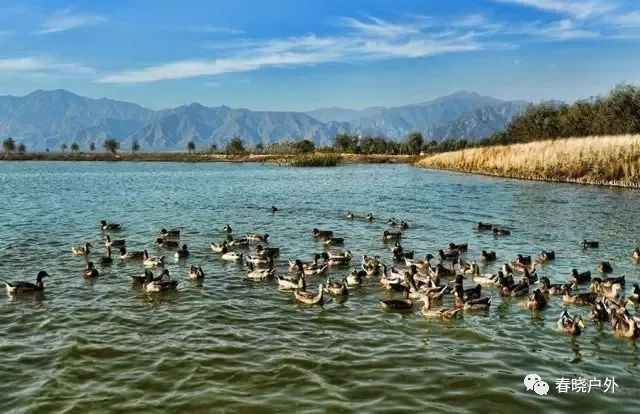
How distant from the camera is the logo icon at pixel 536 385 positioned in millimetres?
13023

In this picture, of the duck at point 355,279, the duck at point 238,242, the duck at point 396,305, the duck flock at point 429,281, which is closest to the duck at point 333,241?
the duck flock at point 429,281

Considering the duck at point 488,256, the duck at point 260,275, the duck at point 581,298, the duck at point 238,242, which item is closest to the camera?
the duck at point 581,298

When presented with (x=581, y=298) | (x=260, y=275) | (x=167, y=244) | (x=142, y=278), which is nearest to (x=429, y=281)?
(x=581, y=298)

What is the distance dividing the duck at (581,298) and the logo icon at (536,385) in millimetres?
7102

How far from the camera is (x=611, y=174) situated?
59969mm

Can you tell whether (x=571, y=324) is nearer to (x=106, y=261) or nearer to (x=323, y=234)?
(x=323, y=234)

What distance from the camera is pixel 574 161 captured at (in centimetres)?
6656

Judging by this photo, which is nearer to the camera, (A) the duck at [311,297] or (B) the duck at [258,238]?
(A) the duck at [311,297]

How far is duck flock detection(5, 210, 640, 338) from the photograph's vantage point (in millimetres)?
18969

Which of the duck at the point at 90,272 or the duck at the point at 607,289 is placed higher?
the duck at the point at 607,289

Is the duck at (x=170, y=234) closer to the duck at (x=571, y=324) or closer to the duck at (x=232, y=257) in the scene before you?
the duck at (x=232, y=257)

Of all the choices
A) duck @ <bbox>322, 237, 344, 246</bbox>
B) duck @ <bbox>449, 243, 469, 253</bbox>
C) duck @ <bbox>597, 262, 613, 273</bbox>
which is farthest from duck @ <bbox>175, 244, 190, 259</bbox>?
duck @ <bbox>597, 262, 613, 273</bbox>

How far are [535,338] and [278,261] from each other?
13.9 metres

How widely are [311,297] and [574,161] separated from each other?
56.6 m
